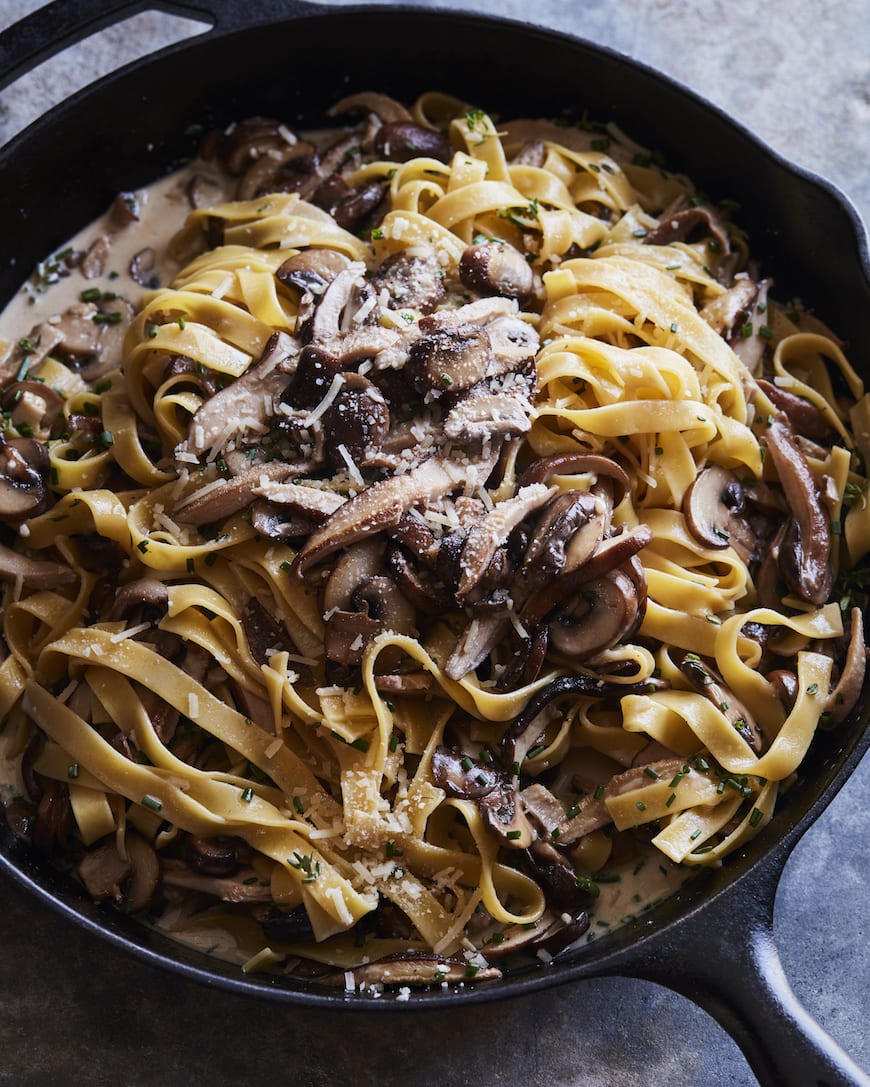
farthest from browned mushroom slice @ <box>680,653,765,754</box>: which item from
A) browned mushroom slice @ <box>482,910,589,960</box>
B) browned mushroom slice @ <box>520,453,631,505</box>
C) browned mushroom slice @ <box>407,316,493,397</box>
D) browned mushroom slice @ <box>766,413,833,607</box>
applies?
browned mushroom slice @ <box>407,316,493,397</box>

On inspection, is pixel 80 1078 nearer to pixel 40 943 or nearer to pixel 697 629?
pixel 40 943

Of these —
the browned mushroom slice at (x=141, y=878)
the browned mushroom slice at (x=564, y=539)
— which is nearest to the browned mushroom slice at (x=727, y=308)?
the browned mushroom slice at (x=564, y=539)

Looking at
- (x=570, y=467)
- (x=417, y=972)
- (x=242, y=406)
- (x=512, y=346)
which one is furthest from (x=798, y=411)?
(x=417, y=972)

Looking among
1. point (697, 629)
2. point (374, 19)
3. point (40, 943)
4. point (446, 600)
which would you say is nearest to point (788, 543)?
point (697, 629)

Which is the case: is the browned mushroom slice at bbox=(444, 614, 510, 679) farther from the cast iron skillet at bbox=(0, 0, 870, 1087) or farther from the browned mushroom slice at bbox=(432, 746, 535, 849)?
the cast iron skillet at bbox=(0, 0, 870, 1087)

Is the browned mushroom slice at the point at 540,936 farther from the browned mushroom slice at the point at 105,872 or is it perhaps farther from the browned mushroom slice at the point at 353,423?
the browned mushroom slice at the point at 353,423

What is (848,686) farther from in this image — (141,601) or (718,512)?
(141,601)
